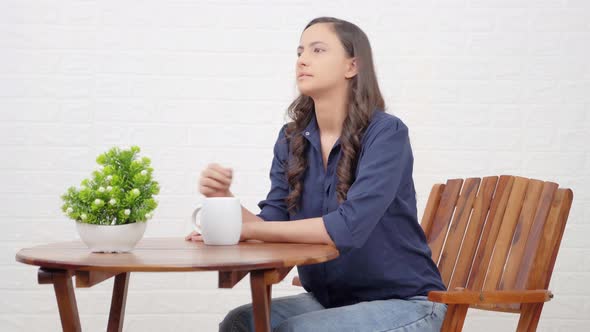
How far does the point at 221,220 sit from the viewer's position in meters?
1.92

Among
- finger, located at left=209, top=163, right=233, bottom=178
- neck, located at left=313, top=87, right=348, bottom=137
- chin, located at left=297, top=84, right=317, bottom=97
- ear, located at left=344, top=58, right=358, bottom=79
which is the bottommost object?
finger, located at left=209, top=163, right=233, bottom=178

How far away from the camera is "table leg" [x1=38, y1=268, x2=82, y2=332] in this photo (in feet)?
5.36

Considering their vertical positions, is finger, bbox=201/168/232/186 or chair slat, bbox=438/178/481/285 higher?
finger, bbox=201/168/232/186

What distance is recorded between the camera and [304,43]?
7.55 feet

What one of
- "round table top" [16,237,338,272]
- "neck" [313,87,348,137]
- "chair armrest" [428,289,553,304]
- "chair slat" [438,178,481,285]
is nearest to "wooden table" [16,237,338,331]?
"round table top" [16,237,338,272]

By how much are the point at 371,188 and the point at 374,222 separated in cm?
8

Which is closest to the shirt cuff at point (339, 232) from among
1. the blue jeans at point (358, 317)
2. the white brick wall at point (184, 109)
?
the blue jeans at point (358, 317)

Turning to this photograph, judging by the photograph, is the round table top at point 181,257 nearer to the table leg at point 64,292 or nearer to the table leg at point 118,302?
the table leg at point 64,292

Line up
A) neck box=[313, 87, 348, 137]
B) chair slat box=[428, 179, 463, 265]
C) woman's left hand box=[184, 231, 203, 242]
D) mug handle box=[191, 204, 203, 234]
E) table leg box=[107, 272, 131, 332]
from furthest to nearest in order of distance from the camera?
chair slat box=[428, 179, 463, 265]
neck box=[313, 87, 348, 137]
table leg box=[107, 272, 131, 332]
woman's left hand box=[184, 231, 203, 242]
mug handle box=[191, 204, 203, 234]

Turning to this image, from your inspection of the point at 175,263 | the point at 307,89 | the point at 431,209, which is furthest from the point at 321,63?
the point at 175,263

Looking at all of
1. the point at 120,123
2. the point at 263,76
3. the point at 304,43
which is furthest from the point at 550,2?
the point at 120,123

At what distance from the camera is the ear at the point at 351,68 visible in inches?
92.2

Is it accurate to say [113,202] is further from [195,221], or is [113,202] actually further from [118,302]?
[118,302]

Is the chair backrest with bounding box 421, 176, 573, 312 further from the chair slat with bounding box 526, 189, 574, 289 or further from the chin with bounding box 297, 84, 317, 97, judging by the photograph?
the chin with bounding box 297, 84, 317, 97
